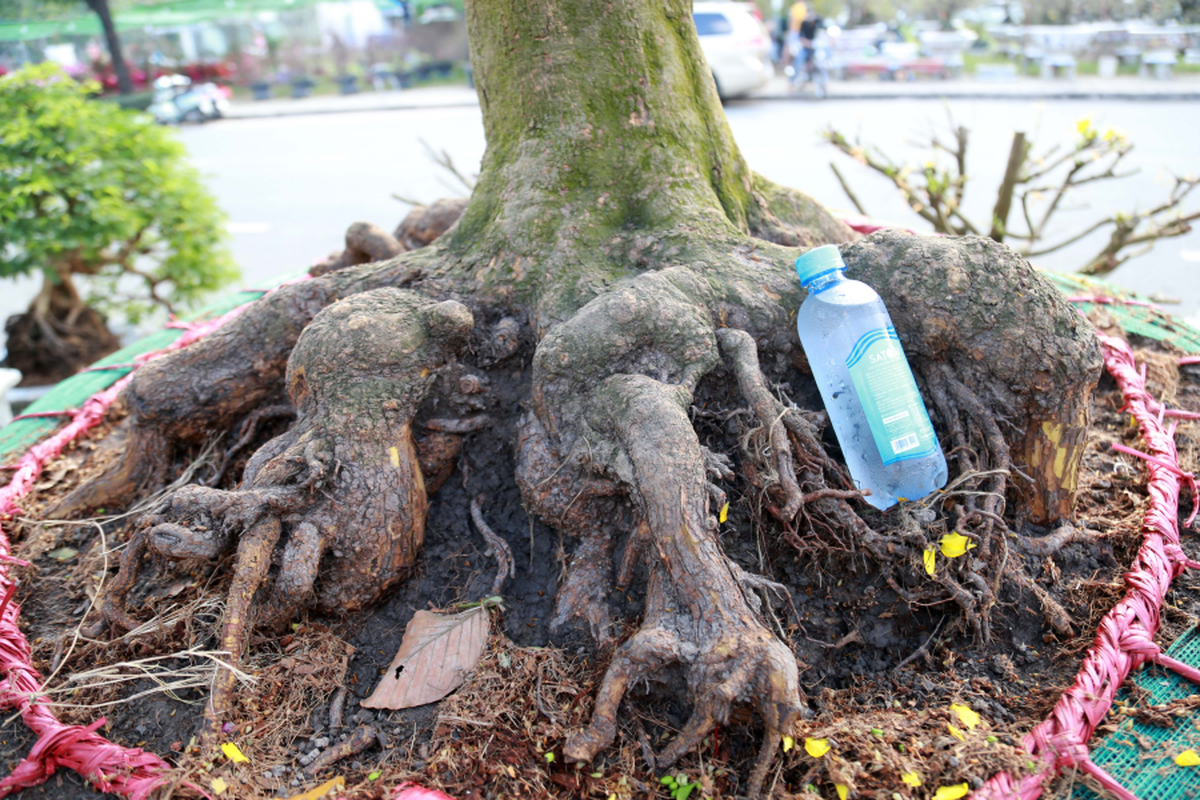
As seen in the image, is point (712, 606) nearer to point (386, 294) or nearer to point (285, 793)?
point (285, 793)

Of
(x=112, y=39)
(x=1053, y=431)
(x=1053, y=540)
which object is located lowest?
(x=1053, y=540)

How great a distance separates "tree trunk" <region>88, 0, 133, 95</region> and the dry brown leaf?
501 inches

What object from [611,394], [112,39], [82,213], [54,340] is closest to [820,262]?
[611,394]

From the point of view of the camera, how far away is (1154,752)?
1.22 meters

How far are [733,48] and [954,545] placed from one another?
11.2 meters

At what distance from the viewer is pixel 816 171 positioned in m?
7.80

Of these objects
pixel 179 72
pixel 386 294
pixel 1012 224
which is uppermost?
pixel 179 72

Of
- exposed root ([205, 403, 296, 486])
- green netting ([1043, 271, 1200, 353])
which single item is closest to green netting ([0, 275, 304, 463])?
exposed root ([205, 403, 296, 486])

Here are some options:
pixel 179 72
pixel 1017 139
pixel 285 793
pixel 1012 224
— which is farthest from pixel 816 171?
pixel 179 72

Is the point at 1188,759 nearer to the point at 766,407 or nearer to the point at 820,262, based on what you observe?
the point at 766,407

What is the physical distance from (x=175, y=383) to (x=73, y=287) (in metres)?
3.20

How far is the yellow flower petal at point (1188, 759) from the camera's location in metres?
1.20

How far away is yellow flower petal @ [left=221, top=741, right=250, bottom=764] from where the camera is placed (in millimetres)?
1270

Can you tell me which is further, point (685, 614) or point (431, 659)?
point (431, 659)
